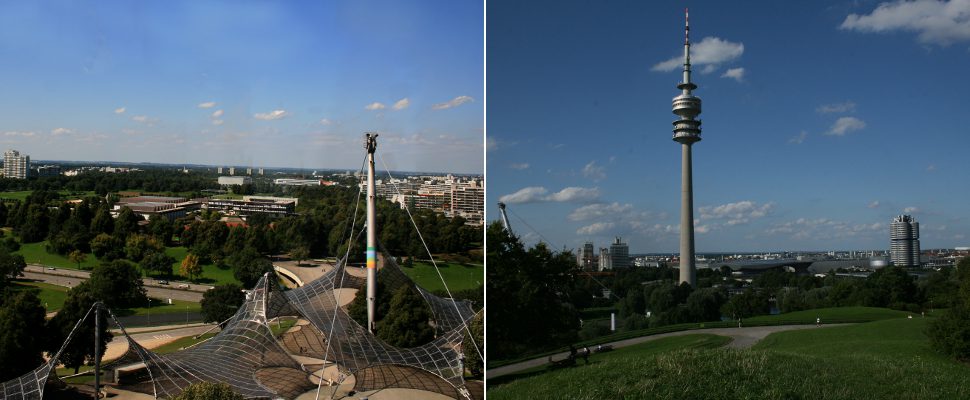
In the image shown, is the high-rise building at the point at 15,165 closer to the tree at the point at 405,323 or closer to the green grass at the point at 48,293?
the green grass at the point at 48,293

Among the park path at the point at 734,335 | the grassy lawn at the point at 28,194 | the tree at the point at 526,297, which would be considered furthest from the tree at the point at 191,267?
the park path at the point at 734,335

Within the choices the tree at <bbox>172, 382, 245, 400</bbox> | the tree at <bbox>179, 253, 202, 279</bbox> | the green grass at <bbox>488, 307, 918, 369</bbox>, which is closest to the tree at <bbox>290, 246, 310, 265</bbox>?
the tree at <bbox>179, 253, 202, 279</bbox>

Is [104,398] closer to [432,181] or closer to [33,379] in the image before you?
[33,379]

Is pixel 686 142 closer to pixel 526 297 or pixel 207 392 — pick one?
pixel 526 297

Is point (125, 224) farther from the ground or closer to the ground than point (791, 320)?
farther from the ground

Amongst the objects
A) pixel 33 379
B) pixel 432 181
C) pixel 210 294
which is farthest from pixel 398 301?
pixel 33 379

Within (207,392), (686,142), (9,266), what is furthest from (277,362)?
(686,142)
